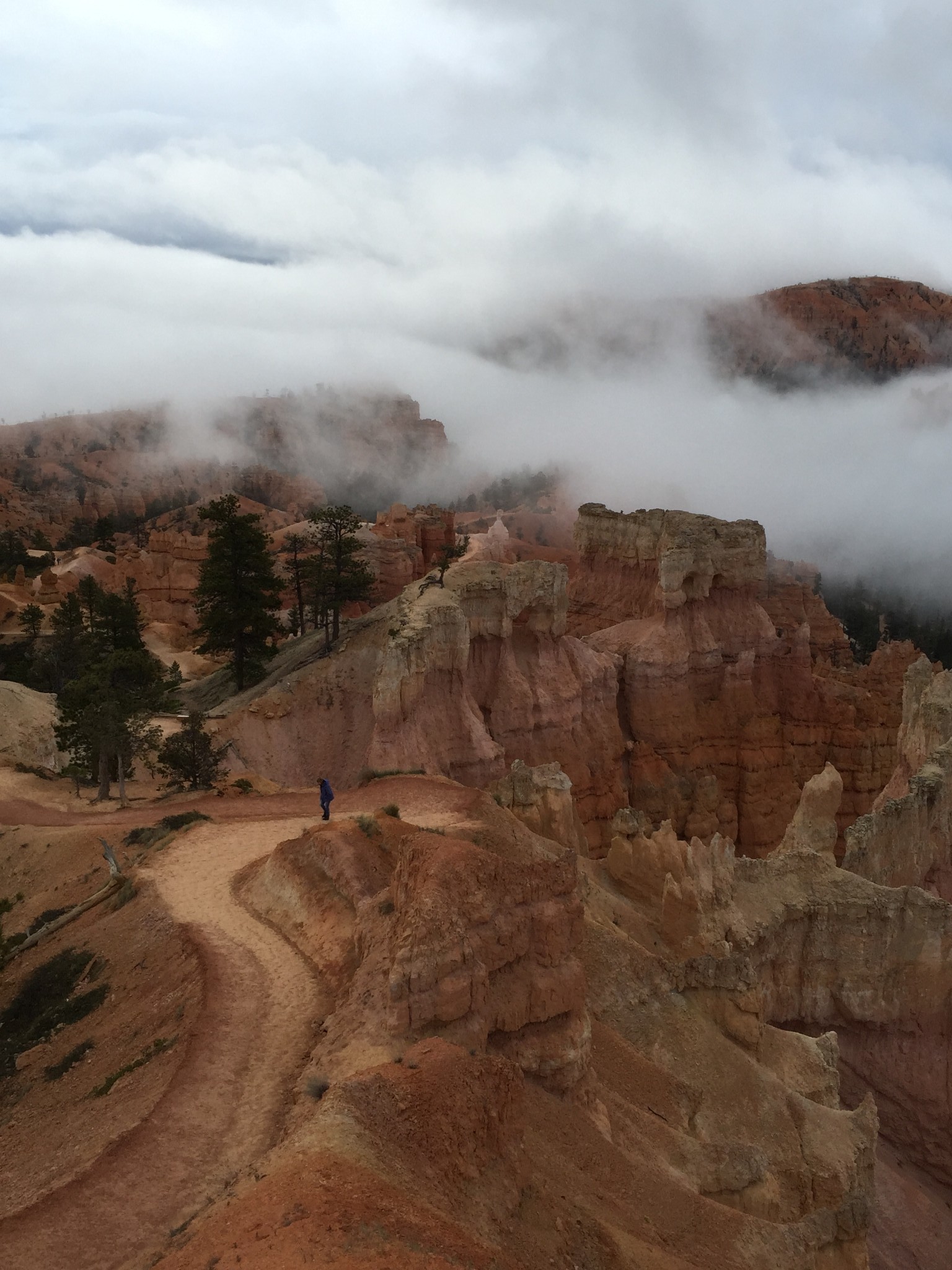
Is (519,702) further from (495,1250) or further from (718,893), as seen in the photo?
(495,1250)

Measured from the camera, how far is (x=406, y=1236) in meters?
7.66

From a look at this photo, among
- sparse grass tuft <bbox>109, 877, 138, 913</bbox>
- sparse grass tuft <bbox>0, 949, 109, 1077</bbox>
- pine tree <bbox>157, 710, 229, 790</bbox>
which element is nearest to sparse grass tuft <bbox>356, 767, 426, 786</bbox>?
pine tree <bbox>157, 710, 229, 790</bbox>

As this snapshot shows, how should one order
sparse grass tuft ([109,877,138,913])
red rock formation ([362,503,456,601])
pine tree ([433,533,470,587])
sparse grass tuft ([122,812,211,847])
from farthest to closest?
pine tree ([433,533,470,587]), red rock formation ([362,503,456,601]), sparse grass tuft ([122,812,211,847]), sparse grass tuft ([109,877,138,913])

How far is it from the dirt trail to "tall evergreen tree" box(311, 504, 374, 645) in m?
23.9

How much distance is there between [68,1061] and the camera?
1381cm

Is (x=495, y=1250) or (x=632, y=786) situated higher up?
(x=495, y=1250)

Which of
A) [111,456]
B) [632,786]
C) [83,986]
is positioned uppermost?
[111,456]

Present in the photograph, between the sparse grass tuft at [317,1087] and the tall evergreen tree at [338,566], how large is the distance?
29.1 m

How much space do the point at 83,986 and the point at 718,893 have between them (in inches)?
549

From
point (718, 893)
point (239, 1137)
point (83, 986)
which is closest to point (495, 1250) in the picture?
point (239, 1137)

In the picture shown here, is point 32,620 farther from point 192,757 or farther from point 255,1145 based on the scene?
point 255,1145

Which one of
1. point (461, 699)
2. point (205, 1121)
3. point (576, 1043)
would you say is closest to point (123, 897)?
point (205, 1121)

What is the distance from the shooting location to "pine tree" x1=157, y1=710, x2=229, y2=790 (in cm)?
2703

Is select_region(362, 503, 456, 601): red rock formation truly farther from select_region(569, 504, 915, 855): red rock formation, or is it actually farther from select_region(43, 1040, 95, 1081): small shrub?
select_region(43, 1040, 95, 1081): small shrub
